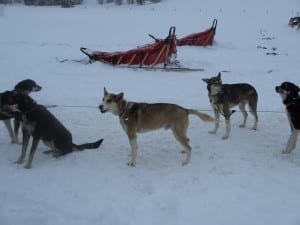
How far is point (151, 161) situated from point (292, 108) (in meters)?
2.28

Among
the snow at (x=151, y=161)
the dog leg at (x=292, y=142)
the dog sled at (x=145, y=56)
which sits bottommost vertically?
the snow at (x=151, y=161)

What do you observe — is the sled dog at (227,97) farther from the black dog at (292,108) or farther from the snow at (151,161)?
the black dog at (292,108)

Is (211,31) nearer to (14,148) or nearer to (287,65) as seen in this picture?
(287,65)

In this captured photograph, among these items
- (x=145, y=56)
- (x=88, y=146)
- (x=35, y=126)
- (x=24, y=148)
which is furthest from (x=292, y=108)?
(x=145, y=56)

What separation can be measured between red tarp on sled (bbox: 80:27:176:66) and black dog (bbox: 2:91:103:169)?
6.51m

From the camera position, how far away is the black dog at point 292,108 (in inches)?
236

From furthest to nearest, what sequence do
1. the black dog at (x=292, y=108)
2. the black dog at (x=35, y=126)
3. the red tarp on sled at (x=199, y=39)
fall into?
the red tarp on sled at (x=199, y=39), the black dog at (x=292, y=108), the black dog at (x=35, y=126)

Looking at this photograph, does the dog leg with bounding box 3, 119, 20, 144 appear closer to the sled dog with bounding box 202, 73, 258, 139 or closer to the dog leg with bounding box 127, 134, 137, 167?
the dog leg with bounding box 127, 134, 137, 167

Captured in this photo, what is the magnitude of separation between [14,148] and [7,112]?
0.60m

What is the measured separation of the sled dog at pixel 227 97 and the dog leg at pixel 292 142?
1050 mm

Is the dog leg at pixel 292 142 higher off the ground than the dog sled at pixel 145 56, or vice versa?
the dog sled at pixel 145 56

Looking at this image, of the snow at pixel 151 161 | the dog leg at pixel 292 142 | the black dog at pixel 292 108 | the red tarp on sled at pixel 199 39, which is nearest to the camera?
the snow at pixel 151 161

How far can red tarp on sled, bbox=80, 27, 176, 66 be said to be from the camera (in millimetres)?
12039

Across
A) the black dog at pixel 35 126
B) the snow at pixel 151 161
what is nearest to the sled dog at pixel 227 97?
the snow at pixel 151 161
